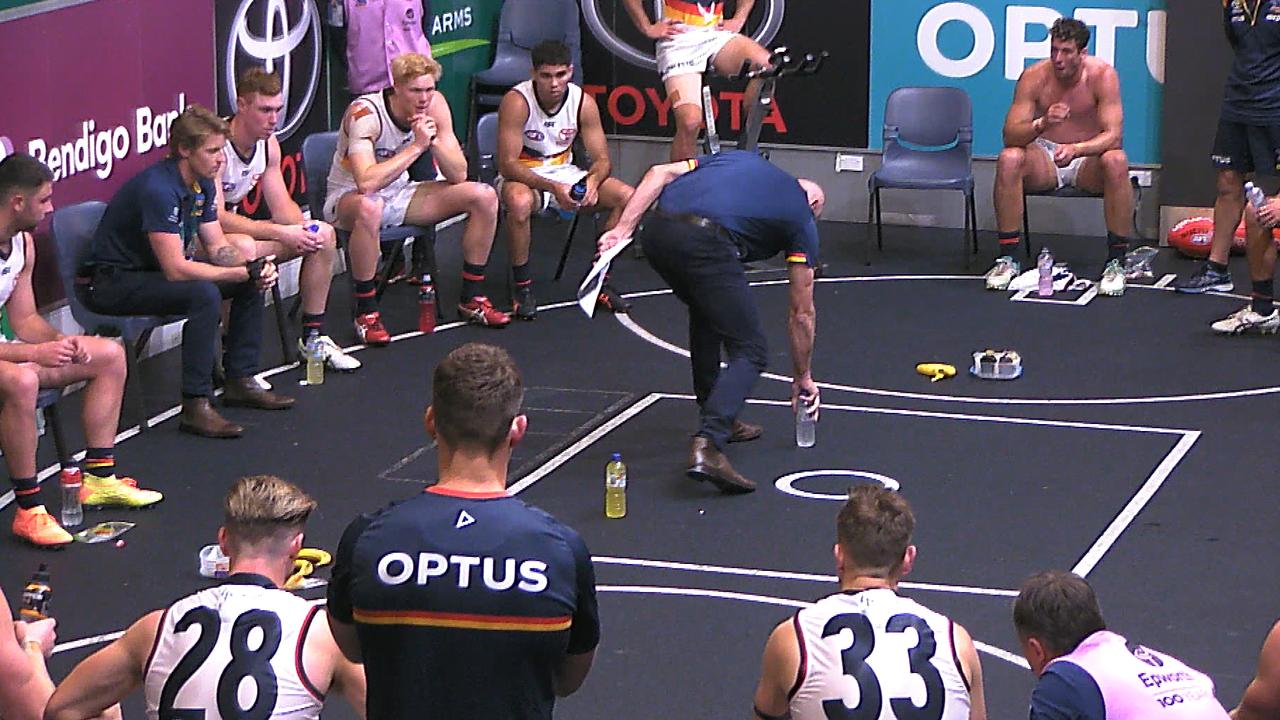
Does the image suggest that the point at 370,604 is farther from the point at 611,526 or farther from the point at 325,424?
the point at 325,424

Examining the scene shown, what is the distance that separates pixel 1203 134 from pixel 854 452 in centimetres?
550

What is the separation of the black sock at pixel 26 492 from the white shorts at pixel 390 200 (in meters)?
3.68

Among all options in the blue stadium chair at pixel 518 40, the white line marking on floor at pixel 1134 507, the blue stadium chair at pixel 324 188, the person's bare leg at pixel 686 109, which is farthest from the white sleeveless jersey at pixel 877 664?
the blue stadium chair at pixel 518 40

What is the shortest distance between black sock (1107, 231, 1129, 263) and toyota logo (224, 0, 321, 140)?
16.4ft

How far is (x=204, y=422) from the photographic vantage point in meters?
9.24

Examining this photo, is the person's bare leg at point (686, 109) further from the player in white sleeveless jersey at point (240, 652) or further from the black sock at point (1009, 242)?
the player in white sleeveless jersey at point (240, 652)

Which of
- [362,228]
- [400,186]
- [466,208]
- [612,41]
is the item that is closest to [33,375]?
[362,228]

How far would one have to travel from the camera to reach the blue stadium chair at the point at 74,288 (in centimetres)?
920

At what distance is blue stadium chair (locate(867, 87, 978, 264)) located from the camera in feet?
43.3

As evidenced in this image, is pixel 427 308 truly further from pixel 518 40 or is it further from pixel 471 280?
pixel 518 40

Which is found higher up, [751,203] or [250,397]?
[751,203]

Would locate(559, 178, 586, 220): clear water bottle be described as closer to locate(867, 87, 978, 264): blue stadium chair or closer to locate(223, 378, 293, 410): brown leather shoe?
locate(867, 87, 978, 264): blue stadium chair

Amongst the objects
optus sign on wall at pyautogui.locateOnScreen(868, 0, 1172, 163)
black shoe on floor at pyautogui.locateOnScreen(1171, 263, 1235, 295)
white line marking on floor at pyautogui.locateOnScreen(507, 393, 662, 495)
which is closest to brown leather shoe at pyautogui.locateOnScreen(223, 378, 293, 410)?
white line marking on floor at pyautogui.locateOnScreen(507, 393, 662, 495)

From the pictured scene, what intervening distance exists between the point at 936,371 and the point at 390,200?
3264mm
